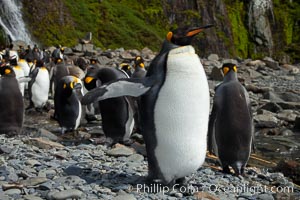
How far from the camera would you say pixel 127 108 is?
7.95 meters

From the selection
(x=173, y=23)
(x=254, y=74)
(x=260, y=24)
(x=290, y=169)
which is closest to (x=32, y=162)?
(x=290, y=169)

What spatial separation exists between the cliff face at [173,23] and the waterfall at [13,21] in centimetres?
44

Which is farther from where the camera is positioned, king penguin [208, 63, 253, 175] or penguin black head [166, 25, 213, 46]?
king penguin [208, 63, 253, 175]

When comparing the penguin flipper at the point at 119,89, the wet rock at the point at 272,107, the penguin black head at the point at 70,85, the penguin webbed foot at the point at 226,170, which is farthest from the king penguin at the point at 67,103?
the wet rock at the point at 272,107

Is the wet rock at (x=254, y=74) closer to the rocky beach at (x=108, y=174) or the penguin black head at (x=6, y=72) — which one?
the rocky beach at (x=108, y=174)

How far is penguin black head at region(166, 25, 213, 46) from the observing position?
16.8 ft

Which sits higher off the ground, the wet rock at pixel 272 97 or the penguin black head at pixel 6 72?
the penguin black head at pixel 6 72

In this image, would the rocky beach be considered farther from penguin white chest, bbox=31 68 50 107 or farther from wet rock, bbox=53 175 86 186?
penguin white chest, bbox=31 68 50 107

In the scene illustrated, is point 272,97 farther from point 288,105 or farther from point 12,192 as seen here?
point 12,192

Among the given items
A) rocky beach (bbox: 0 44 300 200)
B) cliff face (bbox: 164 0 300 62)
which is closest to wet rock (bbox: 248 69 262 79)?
cliff face (bbox: 164 0 300 62)

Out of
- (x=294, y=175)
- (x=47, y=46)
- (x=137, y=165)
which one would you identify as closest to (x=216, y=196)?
(x=137, y=165)

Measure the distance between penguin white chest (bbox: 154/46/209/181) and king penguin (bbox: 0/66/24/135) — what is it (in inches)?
162

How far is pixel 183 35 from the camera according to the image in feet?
16.9

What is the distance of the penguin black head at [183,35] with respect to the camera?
5.12 meters
